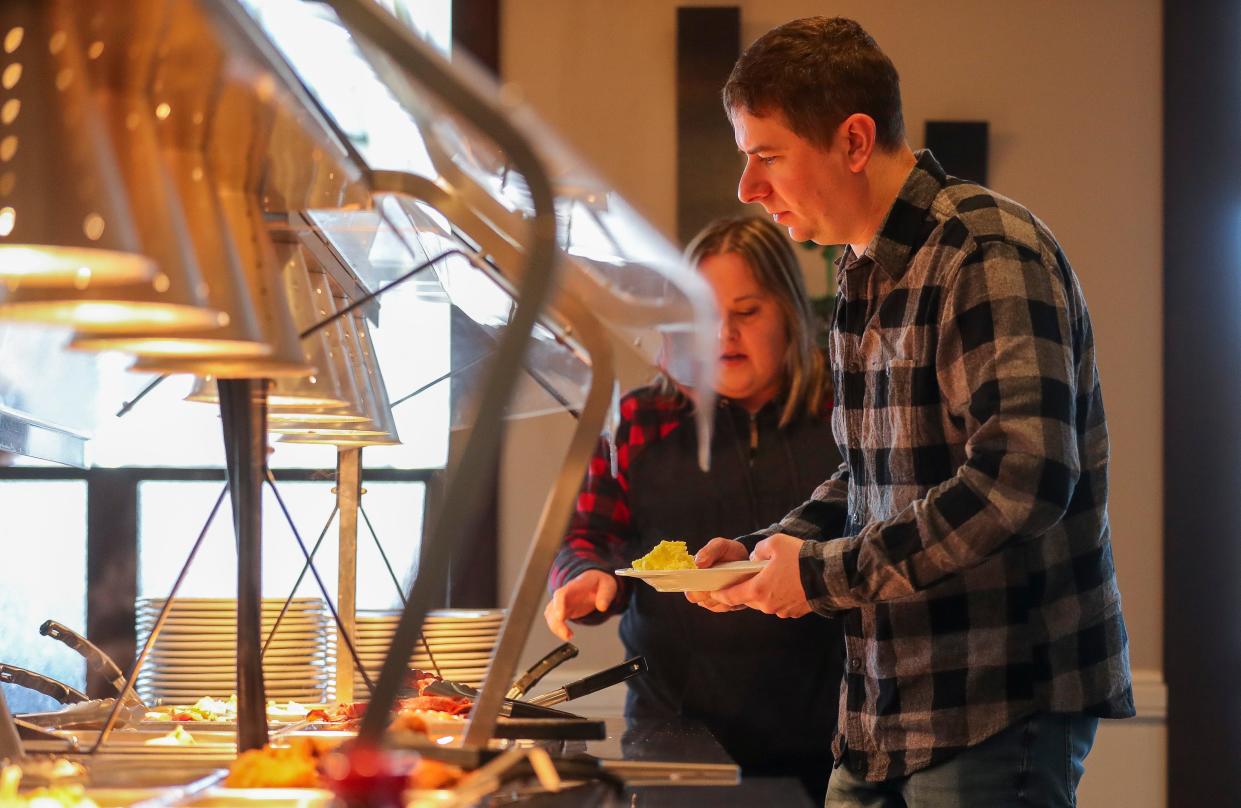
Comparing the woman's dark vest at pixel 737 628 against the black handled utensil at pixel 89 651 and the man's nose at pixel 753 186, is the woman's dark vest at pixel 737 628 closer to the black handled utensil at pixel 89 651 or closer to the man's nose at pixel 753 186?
the man's nose at pixel 753 186

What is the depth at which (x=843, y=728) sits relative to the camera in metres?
1.66

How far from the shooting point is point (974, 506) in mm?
1403

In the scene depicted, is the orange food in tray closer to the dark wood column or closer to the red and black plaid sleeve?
the red and black plaid sleeve

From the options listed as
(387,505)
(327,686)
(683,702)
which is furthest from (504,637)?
(387,505)

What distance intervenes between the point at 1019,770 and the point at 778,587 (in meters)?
0.34

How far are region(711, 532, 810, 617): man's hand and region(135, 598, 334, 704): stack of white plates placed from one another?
71 cm

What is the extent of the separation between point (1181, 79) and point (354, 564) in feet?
9.36

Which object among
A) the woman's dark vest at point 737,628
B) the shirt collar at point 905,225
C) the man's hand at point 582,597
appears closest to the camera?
the shirt collar at point 905,225

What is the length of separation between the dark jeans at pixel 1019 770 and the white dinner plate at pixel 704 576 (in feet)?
1.04

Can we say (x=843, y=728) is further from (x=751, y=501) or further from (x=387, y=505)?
(x=387, y=505)

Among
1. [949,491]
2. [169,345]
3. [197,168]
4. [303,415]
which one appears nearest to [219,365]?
[169,345]

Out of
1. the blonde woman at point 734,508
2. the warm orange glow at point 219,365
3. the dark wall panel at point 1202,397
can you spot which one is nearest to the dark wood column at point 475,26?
the blonde woman at point 734,508

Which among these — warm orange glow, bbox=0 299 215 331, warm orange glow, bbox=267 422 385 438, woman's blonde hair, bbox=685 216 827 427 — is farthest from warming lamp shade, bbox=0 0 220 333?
woman's blonde hair, bbox=685 216 827 427

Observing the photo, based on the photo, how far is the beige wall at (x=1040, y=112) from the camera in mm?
3506
